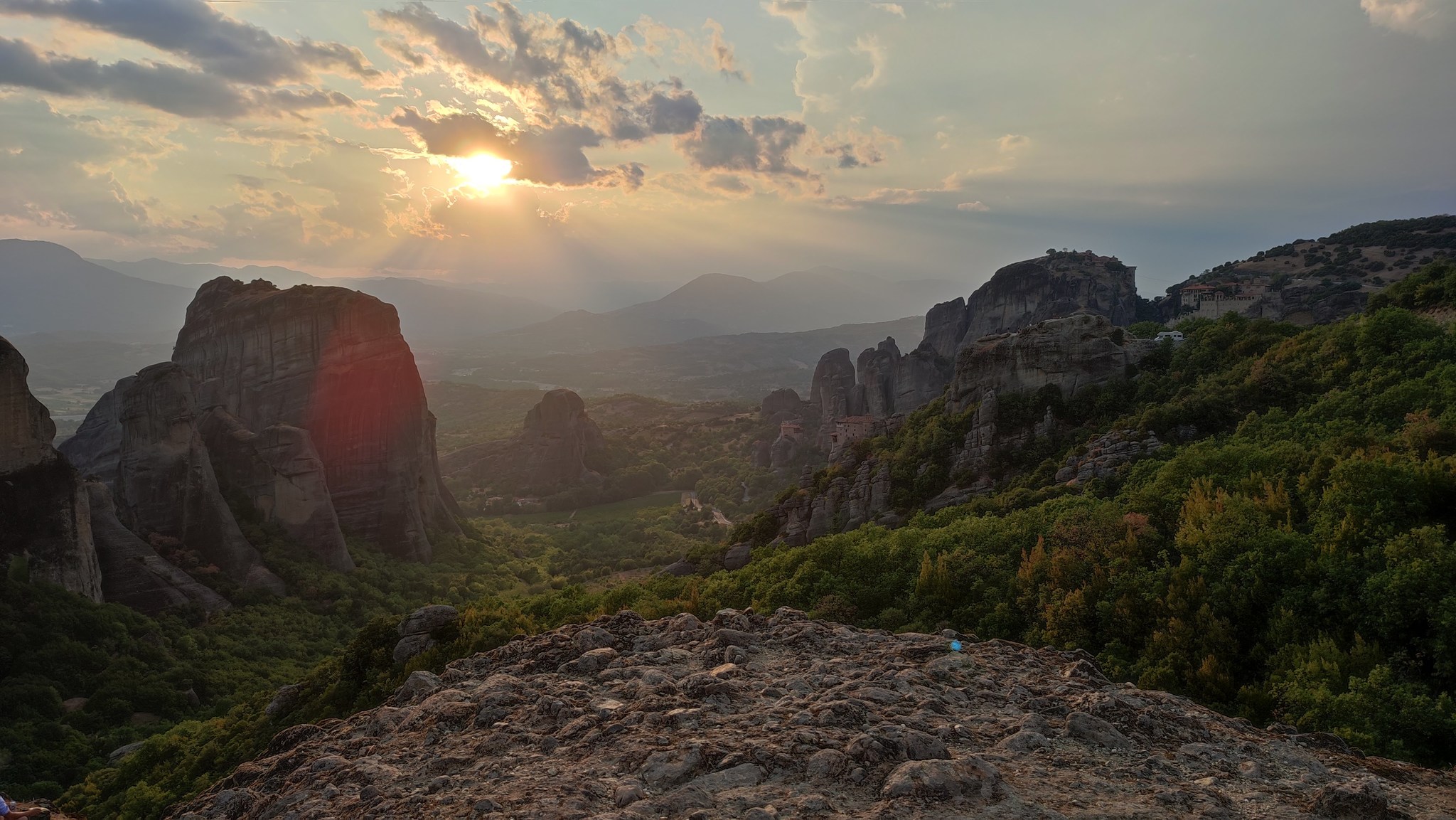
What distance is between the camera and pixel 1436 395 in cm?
1791

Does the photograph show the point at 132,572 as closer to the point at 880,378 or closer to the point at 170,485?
the point at 170,485

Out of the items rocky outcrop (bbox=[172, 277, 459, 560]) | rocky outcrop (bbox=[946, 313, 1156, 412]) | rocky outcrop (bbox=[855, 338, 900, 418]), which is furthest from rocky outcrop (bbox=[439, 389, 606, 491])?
rocky outcrop (bbox=[946, 313, 1156, 412])

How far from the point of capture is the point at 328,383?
51156 mm

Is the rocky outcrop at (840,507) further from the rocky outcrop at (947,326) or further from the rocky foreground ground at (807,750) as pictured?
the rocky outcrop at (947,326)

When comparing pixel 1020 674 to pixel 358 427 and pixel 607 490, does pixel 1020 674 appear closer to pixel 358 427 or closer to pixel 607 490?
pixel 358 427

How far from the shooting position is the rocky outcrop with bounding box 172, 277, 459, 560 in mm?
50625

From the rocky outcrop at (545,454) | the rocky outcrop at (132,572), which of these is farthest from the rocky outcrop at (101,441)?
the rocky outcrop at (545,454)

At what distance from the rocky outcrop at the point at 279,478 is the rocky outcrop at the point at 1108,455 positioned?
4139cm

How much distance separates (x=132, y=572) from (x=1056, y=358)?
44.5m

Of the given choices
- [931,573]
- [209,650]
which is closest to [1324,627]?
[931,573]

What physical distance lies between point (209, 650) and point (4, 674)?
21.3 feet

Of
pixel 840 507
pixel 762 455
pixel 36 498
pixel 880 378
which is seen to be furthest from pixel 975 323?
pixel 36 498

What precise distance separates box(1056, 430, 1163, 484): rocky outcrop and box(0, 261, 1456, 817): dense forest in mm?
737

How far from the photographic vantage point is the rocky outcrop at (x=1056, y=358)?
32844 mm
